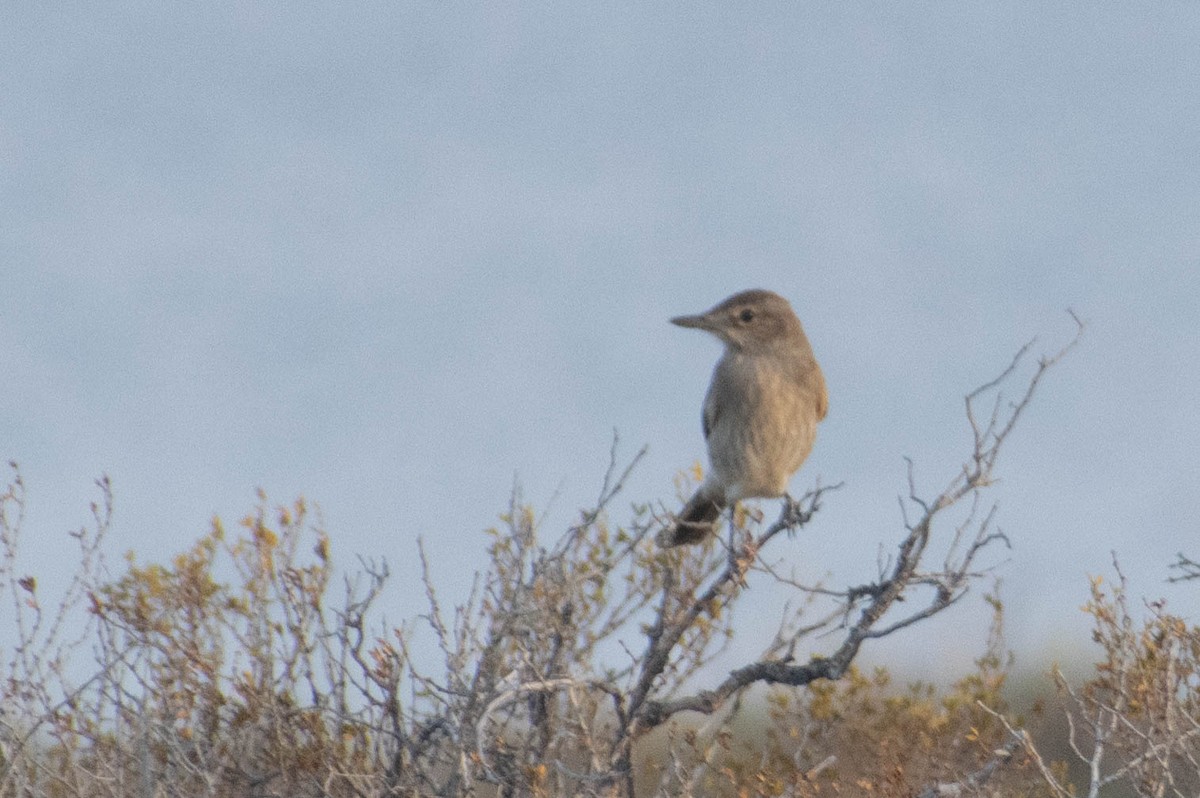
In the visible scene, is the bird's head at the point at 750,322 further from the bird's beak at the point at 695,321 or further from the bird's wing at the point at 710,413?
the bird's wing at the point at 710,413

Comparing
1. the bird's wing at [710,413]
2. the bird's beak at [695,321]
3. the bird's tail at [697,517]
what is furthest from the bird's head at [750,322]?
the bird's tail at [697,517]

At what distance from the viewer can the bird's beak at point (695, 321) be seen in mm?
7680

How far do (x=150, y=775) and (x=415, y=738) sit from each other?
1065 millimetres

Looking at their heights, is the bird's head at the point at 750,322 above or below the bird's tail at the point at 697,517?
above

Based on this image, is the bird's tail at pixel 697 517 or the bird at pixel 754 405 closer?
the bird's tail at pixel 697 517

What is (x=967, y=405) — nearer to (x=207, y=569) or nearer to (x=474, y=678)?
(x=474, y=678)

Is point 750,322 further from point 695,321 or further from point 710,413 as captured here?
point 710,413

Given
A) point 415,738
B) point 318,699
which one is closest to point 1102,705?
point 415,738

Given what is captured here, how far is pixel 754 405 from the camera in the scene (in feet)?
24.1

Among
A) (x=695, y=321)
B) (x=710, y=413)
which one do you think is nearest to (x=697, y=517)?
(x=710, y=413)

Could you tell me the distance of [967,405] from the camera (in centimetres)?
571

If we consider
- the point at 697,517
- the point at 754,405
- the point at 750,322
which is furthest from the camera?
the point at 750,322

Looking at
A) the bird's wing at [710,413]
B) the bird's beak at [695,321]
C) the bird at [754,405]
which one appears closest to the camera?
the bird at [754,405]

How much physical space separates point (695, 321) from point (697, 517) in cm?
99
